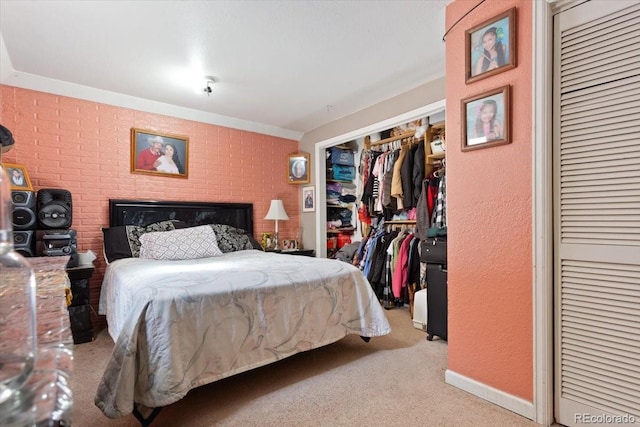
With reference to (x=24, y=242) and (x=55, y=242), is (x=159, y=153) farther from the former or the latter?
(x=24, y=242)

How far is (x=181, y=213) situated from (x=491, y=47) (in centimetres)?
332

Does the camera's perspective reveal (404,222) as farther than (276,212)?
No

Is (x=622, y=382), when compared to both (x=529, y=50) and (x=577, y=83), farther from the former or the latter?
(x=529, y=50)

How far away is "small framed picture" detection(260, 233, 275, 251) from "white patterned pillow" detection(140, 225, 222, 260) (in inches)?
44.3

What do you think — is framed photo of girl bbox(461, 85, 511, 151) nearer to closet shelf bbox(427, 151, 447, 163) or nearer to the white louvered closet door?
the white louvered closet door

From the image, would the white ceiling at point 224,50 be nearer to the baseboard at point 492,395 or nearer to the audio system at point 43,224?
the audio system at point 43,224

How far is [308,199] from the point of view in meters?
4.63

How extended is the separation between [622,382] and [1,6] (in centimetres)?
386

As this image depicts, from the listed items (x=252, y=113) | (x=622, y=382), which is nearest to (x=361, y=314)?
(x=622, y=382)

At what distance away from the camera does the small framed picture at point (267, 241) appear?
4375mm

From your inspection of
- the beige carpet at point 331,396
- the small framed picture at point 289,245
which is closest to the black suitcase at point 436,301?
the beige carpet at point 331,396

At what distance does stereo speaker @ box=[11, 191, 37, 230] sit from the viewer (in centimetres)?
260

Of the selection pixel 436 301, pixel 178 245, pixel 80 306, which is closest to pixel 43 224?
pixel 80 306

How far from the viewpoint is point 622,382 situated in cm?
142
